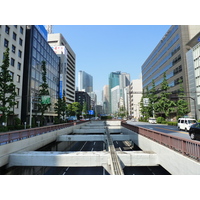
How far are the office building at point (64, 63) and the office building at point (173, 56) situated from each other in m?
46.8

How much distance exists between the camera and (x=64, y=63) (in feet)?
256

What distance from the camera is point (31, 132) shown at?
14.0 m

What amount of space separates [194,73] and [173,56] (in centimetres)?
1539

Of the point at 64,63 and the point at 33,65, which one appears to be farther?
the point at 64,63

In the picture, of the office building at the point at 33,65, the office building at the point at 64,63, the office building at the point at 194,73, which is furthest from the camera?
the office building at the point at 64,63

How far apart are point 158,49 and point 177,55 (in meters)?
19.9

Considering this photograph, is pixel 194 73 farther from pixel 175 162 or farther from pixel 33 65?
pixel 33 65

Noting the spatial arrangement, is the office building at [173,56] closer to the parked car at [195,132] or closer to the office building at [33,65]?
the parked car at [195,132]

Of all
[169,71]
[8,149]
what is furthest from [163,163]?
[169,71]

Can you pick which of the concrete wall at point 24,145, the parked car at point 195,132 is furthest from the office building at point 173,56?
the concrete wall at point 24,145

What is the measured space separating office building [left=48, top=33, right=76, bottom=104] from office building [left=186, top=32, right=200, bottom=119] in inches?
2076

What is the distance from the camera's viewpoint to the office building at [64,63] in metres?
76.9

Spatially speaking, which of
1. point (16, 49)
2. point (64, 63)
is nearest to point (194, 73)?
point (16, 49)
